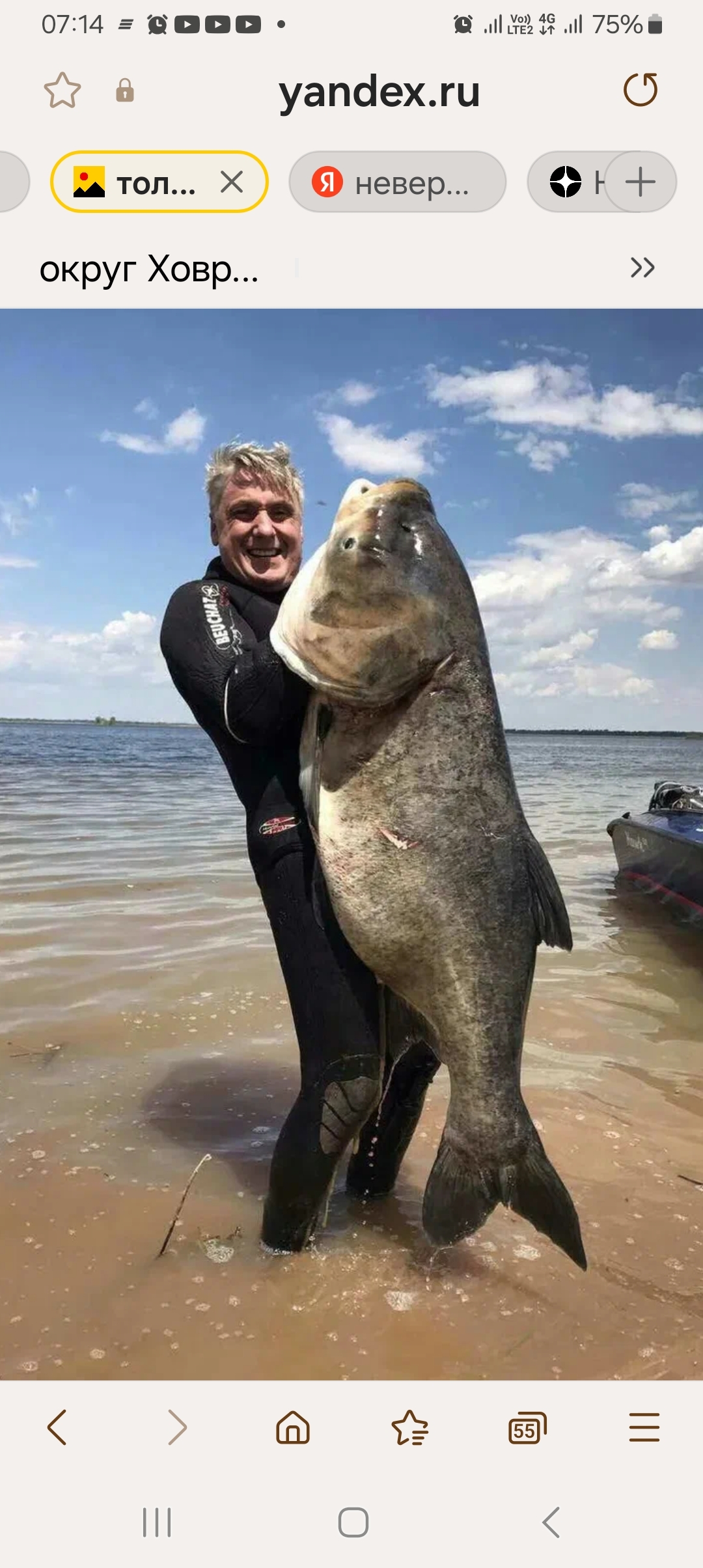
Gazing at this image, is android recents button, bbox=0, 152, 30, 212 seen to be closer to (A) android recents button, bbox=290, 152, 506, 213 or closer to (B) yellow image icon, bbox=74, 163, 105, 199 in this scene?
(B) yellow image icon, bbox=74, 163, 105, 199

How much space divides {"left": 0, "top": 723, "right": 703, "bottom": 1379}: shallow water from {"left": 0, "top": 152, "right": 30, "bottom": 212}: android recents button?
3.46 m

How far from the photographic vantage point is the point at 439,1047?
2855 millimetres

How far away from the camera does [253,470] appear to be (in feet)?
10.2

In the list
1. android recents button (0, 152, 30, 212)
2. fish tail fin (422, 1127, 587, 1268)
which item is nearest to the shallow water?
fish tail fin (422, 1127, 587, 1268)

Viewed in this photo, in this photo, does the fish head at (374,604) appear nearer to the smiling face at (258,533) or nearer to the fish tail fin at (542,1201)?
the smiling face at (258,533)

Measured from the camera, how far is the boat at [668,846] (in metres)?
8.57

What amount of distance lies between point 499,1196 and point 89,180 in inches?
131

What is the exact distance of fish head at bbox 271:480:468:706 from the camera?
2.50 metres

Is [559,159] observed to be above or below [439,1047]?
above
